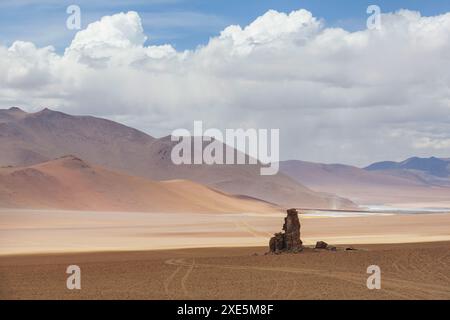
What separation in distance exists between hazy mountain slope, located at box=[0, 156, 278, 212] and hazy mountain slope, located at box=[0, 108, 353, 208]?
33560 millimetres

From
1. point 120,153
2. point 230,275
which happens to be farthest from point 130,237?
point 120,153

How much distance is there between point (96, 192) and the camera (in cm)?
10475

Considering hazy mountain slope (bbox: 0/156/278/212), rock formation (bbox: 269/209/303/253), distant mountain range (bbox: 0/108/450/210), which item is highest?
distant mountain range (bbox: 0/108/450/210)

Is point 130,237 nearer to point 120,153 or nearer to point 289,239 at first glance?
point 289,239

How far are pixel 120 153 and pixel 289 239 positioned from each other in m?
149

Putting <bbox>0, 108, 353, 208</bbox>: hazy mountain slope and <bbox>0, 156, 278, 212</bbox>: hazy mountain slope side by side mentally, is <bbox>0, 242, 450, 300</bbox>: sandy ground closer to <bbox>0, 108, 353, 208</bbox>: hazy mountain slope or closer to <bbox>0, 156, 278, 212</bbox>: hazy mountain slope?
<bbox>0, 156, 278, 212</bbox>: hazy mountain slope

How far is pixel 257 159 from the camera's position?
183875 mm

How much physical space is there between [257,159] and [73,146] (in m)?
43.2

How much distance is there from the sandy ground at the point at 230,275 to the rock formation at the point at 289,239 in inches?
26.0

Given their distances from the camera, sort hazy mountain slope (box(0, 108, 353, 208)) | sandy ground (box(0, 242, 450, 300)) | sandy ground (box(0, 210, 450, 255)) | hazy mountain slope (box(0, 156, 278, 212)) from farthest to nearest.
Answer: hazy mountain slope (box(0, 108, 353, 208)) → hazy mountain slope (box(0, 156, 278, 212)) → sandy ground (box(0, 210, 450, 255)) → sandy ground (box(0, 242, 450, 300))

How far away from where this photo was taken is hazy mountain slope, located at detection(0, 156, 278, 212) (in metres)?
95.6

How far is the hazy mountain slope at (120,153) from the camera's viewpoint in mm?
155250

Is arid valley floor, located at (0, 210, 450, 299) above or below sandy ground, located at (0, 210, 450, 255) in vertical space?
below

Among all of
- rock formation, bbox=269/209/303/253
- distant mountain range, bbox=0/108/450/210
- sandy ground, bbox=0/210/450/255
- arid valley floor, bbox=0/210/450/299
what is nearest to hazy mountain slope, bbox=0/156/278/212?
distant mountain range, bbox=0/108/450/210
